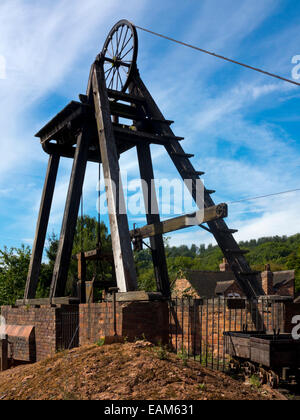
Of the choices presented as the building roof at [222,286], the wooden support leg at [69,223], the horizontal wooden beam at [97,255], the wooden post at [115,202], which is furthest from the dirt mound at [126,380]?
the building roof at [222,286]

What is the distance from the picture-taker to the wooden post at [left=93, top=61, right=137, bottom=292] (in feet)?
30.0

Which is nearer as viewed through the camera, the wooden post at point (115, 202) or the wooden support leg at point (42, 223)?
the wooden post at point (115, 202)

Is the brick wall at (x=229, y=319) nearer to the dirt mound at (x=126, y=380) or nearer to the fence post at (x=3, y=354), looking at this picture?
the dirt mound at (x=126, y=380)

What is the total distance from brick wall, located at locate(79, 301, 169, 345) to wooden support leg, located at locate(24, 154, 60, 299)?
477 centimetres

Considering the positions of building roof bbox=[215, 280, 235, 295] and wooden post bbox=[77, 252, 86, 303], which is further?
building roof bbox=[215, 280, 235, 295]

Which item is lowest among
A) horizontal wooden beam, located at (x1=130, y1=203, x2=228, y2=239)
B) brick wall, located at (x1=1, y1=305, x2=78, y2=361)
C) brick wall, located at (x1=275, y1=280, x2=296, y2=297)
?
brick wall, located at (x1=275, y1=280, x2=296, y2=297)

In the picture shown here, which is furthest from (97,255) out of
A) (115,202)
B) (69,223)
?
(115,202)

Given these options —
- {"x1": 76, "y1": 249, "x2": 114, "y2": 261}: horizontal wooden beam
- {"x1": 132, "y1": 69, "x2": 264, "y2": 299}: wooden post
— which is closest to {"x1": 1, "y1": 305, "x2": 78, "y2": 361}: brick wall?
{"x1": 76, "y1": 249, "x2": 114, "y2": 261}: horizontal wooden beam

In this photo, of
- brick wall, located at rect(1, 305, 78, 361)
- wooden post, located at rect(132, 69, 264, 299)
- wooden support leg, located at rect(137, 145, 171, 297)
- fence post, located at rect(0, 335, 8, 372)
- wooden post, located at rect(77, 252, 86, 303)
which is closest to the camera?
wooden post, located at rect(132, 69, 264, 299)

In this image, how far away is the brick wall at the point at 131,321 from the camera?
8273mm

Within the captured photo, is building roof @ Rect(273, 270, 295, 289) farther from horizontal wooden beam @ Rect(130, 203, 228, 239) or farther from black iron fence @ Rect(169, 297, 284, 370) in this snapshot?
black iron fence @ Rect(169, 297, 284, 370)

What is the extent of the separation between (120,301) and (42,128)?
6970 millimetres

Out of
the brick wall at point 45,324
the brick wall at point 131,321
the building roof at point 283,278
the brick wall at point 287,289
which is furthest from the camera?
the building roof at point 283,278

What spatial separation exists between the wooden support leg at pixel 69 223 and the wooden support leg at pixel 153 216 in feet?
5.57
